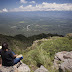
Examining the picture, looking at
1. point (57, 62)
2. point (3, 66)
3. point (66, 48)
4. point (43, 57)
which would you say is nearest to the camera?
point (3, 66)

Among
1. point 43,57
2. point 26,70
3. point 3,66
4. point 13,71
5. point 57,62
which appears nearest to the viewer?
point 13,71

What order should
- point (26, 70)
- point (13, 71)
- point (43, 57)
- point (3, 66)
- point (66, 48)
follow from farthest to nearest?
point (66, 48) → point (43, 57) → point (26, 70) → point (3, 66) → point (13, 71)

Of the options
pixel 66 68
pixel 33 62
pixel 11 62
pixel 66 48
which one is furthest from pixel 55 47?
pixel 11 62

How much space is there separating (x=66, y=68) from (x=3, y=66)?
3174 mm

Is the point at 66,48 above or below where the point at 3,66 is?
below

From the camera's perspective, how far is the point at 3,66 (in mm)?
4832

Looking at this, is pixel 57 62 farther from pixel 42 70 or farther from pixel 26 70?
pixel 26 70

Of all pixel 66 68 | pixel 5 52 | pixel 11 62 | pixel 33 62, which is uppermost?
pixel 5 52

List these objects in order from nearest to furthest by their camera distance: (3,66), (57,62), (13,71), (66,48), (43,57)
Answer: (13,71) → (3,66) → (43,57) → (57,62) → (66,48)

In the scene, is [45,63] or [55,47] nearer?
[45,63]

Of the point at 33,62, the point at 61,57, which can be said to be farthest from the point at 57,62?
the point at 33,62

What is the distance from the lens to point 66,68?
16.2 ft

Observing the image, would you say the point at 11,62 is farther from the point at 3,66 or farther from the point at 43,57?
the point at 43,57

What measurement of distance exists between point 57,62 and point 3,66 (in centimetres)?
367
